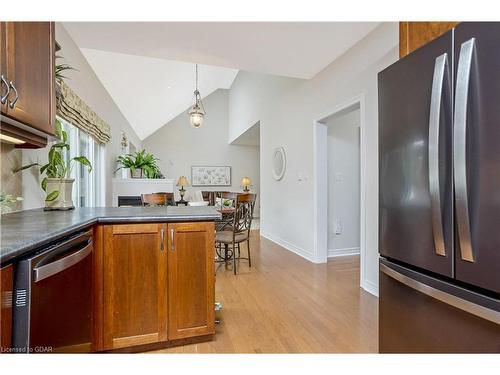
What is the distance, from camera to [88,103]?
9.90 feet

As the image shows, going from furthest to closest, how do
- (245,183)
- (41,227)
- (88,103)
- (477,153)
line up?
(245,183) → (88,103) → (41,227) → (477,153)

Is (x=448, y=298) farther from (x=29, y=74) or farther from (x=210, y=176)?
(x=210, y=176)

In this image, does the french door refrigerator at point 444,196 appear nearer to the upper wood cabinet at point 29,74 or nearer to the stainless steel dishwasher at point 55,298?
the stainless steel dishwasher at point 55,298

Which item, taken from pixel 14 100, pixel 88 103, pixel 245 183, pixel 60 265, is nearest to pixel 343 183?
pixel 88 103

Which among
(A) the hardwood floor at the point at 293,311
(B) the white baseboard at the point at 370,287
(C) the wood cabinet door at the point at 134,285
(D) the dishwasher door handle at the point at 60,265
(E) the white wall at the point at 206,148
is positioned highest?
(E) the white wall at the point at 206,148

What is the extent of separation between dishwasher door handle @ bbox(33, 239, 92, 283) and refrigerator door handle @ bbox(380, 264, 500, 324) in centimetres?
137

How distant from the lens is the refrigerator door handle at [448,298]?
0.79 meters

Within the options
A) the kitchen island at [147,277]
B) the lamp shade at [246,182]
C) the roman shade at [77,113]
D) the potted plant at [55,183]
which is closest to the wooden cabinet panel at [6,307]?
the kitchen island at [147,277]

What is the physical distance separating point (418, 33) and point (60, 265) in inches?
74.2

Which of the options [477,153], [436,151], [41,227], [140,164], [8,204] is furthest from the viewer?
[140,164]

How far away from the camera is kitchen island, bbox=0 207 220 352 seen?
153 centimetres

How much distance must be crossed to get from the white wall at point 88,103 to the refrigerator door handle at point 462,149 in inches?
90.9
